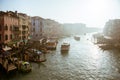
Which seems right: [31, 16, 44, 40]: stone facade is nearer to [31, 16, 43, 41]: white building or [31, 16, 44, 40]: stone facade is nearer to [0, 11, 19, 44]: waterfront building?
[31, 16, 43, 41]: white building

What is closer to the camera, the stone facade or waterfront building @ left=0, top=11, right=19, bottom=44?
waterfront building @ left=0, top=11, right=19, bottom=44

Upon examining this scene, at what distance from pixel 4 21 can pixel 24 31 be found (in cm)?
2209

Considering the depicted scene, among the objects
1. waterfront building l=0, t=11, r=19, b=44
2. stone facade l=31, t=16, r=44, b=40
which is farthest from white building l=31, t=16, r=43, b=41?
waterfront building l=0, t=11, r=19, b=44

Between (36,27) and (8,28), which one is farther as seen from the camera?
(36,27)

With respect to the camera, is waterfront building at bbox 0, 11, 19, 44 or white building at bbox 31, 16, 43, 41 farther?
white building at bbox 31, 16, 43, 41

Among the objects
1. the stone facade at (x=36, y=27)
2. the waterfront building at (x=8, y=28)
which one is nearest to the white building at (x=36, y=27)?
the stone facade at (x=36, y=27)

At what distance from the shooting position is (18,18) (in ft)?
202

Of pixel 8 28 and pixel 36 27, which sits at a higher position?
pixel 36 27

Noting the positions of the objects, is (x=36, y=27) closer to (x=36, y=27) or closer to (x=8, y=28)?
(x=36, y=27)

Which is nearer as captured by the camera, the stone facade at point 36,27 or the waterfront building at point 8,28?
the waterfront building at point 8,28

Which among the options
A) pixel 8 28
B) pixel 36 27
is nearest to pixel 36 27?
pixel 36 27

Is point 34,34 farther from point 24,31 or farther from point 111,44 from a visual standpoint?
point 111,44

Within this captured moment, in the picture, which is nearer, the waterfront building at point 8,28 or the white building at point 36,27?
the waterfront building at point 8,28

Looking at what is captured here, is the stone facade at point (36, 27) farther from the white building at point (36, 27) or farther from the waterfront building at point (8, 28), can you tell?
the waterfront building at point (8, 28)
